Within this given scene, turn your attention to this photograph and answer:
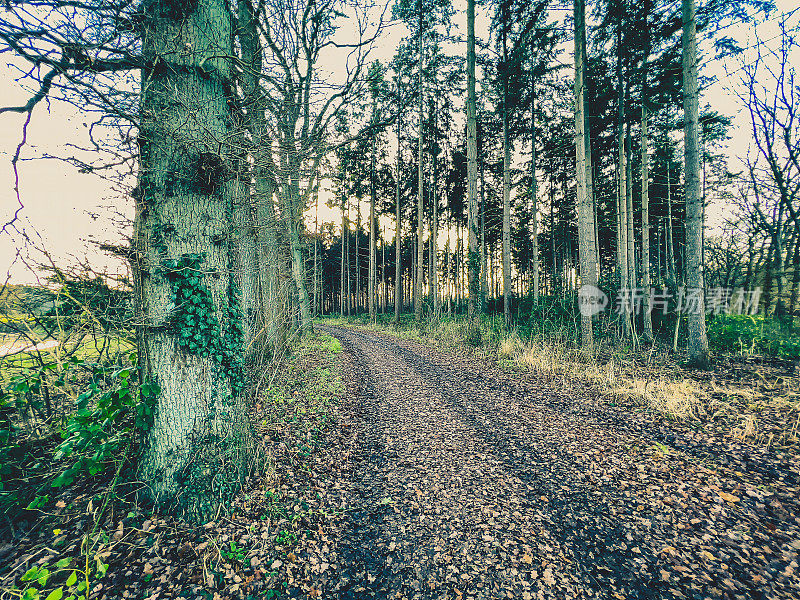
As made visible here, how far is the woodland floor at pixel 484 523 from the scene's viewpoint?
252 centimetres

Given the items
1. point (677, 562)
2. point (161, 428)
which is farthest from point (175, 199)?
point (677, 562)

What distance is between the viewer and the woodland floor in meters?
2.52

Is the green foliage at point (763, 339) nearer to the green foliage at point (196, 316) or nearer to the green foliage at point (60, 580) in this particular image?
the green foliage at point (196, 316)

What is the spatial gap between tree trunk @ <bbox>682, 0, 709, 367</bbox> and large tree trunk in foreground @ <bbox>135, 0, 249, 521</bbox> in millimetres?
10134

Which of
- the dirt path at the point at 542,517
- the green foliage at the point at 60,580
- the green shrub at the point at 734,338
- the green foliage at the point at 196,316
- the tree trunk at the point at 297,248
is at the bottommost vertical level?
the dirt path at the point at 542,517

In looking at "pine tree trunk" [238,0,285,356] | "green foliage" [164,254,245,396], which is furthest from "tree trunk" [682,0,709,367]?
"green foliage" [164,254,245,396]

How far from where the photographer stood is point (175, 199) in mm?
3287

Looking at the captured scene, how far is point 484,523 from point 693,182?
A: 9.36 meters

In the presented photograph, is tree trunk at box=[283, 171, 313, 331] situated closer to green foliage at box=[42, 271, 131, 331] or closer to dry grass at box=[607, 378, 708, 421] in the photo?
green foliage at box=[42, 271, 131, 331]

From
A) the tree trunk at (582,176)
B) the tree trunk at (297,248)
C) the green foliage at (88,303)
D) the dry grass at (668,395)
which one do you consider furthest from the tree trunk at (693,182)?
the green foliage at (88,303)

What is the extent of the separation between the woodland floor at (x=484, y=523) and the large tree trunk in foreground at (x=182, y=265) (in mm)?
492

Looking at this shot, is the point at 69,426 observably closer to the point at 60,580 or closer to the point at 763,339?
the point at 60,580

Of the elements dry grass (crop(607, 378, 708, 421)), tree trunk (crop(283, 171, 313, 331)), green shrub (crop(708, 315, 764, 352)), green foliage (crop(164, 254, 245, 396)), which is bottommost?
dry grass (crop(607, 378, 708, 421))

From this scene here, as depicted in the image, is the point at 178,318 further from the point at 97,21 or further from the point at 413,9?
the point at 413,9
